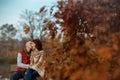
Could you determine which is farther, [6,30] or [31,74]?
[6,30]

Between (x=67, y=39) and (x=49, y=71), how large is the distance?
41 centimetres

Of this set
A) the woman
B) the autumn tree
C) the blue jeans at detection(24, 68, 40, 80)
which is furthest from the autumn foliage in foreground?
the autumn tree

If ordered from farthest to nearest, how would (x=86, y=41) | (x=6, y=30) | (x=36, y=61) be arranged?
(x=6, y=30)
(x=36, y=61)
(x=86, y=41)

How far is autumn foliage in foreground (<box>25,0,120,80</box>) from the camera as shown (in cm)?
325

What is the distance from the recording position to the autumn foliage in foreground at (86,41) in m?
3.25

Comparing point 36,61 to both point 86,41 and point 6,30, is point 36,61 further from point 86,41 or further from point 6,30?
point 6,30

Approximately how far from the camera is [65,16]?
4.63m

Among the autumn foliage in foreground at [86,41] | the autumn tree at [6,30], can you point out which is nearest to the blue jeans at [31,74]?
the autumn foliage in foreground at [86,41]

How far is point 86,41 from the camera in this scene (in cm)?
391

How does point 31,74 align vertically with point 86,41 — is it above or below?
below

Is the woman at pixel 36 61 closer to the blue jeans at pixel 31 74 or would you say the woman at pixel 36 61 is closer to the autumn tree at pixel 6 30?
the blue jeans at pixel 31 74

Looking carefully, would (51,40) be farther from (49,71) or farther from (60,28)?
(49,71)

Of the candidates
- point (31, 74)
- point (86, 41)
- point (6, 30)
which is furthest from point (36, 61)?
point (6, 30)

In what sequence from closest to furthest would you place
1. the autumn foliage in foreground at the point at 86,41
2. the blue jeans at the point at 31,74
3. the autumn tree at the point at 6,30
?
1. the autumn foliage in foreground at the point at 86,41
2. the blue jeans at the point at 31,74
3. the autumn tree at the point at 6,30
